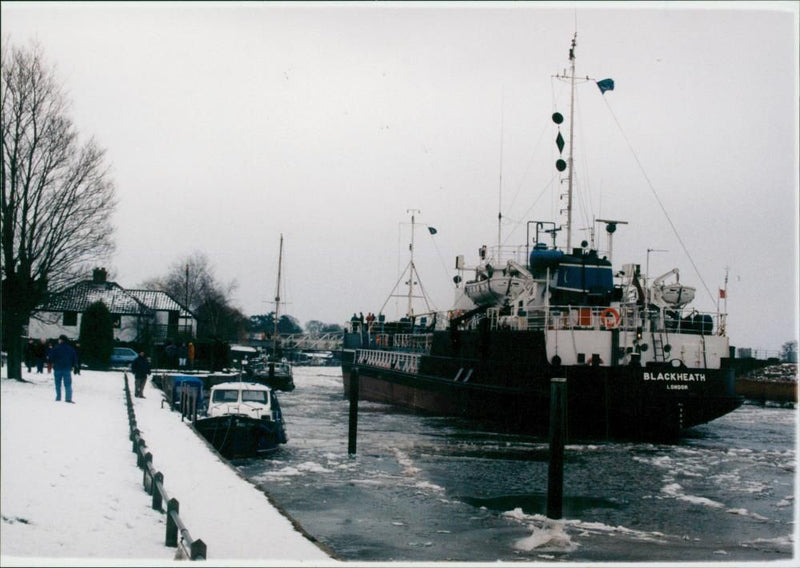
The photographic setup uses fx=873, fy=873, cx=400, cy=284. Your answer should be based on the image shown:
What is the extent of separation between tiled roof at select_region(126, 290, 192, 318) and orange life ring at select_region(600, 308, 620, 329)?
34.7m

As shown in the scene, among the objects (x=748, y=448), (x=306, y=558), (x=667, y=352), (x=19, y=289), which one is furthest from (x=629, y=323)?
(x=306, y=558)

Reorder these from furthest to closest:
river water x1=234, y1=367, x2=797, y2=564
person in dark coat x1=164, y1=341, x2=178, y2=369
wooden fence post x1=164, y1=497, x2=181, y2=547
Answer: person in dark coat x1=164, y1=341, x2=178, y2=369, river water x1=234, y1=367, x2=797, y2=564, wooden fence post x1=164, y1=497, x2=181, y2=547

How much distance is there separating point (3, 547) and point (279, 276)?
2604 inches

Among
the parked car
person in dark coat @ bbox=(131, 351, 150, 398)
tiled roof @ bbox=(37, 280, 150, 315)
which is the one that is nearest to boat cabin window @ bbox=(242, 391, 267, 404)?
person in dark coat @ bbox=(131, 351, 150, 398)

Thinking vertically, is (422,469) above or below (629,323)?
below

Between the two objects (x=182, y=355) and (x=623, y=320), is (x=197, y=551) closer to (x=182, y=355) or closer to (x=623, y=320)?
(x=623, y=320)

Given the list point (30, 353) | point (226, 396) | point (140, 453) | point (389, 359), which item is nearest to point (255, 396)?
point (226, 396)

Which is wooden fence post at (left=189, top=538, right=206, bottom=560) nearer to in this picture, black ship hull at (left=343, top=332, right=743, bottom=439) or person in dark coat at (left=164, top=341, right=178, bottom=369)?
black ship hull at (left=343, top=332, right=743, bottom=439)

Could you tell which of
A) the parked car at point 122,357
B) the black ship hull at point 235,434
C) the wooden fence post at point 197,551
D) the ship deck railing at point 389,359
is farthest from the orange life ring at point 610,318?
the parked car at point 122,357

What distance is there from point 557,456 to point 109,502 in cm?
881

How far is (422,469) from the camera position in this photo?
22.4m

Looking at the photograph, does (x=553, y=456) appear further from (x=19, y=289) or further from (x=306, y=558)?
(x=19, y=289)

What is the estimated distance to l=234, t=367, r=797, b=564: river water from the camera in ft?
48.3

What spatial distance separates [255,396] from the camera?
26016 millimetres
